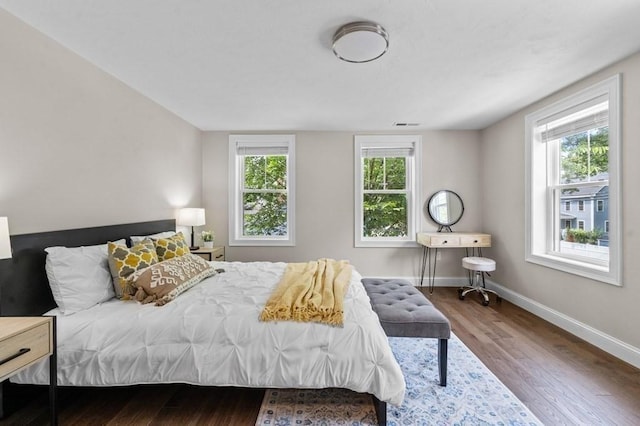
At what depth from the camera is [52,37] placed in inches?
78.8

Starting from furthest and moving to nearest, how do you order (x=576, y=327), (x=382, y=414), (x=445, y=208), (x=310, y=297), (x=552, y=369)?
(x=445, y=208) → (x=576, y=327) → (x=552, y=369) → (x=310, y=297) → (x=382, y=414)

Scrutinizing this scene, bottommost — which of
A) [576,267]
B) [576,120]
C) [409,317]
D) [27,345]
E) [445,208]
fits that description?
[409,317]

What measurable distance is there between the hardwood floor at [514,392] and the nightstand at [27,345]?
36cm

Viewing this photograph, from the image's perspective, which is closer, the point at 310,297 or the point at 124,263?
the point at 310,297

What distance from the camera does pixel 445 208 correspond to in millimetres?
4332

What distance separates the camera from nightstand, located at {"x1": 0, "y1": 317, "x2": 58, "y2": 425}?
1272mm

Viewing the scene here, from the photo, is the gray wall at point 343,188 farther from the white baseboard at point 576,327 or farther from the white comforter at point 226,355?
the white comforter at point 226,355

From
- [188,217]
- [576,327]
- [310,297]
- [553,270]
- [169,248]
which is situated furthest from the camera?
[188,217]

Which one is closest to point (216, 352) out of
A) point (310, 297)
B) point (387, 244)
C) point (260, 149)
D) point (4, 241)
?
point (310, 297)

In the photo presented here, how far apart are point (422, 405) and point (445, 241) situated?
2435 millimetres

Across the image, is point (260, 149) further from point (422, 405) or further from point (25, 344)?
point (422, 405)

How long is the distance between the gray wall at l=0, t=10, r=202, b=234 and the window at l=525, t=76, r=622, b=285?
4.30 metres

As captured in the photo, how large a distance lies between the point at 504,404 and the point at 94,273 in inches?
112

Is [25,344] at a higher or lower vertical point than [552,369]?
higher
